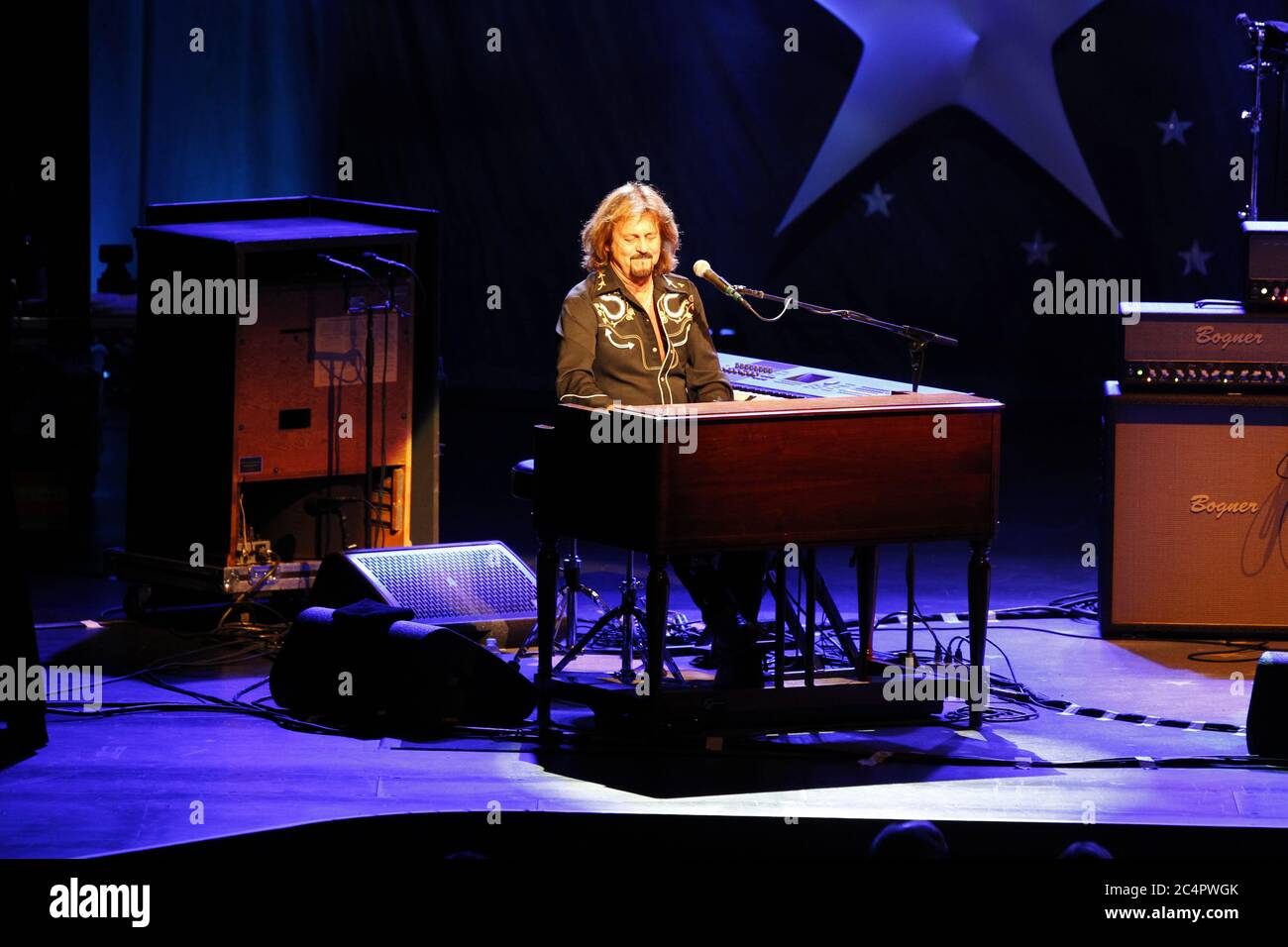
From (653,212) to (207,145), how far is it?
6794mm

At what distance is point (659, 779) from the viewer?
511 centimetres

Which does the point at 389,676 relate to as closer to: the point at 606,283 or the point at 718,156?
the point at 606,283

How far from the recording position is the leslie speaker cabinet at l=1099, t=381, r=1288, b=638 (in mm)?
6977

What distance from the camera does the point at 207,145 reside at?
12047mm

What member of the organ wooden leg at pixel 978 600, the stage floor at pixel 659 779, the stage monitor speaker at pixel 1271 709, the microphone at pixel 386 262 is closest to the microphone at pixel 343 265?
the microphone at pixel 386 262

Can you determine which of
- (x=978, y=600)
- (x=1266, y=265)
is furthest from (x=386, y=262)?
(x=1266, y=265)

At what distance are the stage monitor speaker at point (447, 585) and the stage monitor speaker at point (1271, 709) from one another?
248 cm

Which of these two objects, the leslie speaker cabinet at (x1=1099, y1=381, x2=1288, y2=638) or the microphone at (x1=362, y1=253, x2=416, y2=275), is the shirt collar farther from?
the leslie speaker cabinet at (x1=1099, y1=381, x2=1288, y2=638)

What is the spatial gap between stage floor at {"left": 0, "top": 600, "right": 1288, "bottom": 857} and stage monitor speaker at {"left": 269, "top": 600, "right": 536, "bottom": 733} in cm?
14

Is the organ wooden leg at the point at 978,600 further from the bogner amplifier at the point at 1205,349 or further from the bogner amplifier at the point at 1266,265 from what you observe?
the bogner amplifier at the point at 1266,265

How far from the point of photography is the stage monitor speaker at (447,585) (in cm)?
641

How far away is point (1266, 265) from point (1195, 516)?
941mm

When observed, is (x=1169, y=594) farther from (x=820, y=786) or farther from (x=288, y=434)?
(x=288, y=434)
